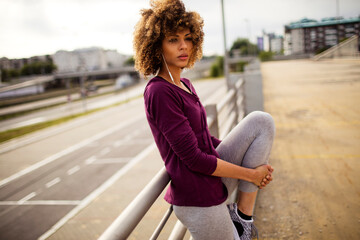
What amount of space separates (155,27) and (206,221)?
3.64 ft

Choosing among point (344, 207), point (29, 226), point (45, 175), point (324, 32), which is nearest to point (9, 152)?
point (45, 175)

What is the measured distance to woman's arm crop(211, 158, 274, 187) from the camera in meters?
1.28

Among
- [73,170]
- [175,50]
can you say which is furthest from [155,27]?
[73,170]

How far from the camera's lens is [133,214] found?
36.2 inches

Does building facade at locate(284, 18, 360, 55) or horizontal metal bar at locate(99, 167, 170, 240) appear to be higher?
building facade at locate(284, 18, 360, 55)

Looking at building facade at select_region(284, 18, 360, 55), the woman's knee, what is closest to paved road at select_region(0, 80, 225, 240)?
the woman's knee

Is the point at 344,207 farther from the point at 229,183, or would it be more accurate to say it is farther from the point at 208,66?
the point at 208,66

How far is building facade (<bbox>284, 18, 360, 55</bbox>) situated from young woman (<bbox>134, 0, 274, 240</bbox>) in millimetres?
26107

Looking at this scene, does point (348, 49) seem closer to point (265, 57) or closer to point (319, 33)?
point (319, 33)

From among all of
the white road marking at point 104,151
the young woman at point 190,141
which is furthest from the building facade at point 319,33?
the young woman at point 190,141

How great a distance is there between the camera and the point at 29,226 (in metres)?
8.20

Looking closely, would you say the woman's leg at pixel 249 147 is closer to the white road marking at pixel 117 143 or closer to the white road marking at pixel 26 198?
the white road marking at pixel 26 198

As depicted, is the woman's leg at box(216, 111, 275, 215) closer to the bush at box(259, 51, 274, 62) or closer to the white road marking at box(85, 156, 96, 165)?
the white road marking at box(85, 156, 96, 165)

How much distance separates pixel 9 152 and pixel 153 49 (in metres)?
19.7
